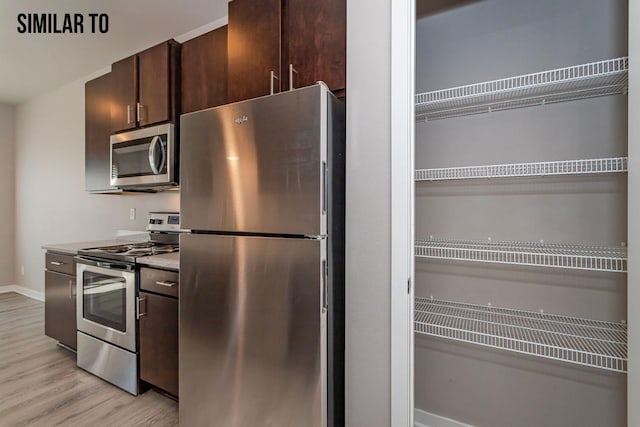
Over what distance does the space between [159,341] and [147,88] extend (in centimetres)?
183

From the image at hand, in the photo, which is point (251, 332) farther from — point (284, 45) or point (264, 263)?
point (284, 45)

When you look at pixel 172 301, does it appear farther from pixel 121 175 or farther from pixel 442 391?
pixel 442 391

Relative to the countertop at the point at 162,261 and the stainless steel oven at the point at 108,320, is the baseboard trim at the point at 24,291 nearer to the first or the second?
the stainless steel oven at the point at 108,320

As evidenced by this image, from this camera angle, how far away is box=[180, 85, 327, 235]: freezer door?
1.22 m

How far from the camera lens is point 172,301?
1.83 m

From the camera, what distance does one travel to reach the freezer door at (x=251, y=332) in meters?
1.22

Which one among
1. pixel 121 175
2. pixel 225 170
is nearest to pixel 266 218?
pixel 225 170

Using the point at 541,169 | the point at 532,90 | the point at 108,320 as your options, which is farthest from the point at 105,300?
the point at 532,90

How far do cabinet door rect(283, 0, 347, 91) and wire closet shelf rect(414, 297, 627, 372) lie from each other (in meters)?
1.21

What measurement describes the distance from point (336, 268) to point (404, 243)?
1.06ft

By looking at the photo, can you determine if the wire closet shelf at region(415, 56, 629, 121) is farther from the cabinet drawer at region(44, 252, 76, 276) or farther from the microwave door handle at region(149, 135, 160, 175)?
the cabinet drawer at region(44, 252, 76, 276)

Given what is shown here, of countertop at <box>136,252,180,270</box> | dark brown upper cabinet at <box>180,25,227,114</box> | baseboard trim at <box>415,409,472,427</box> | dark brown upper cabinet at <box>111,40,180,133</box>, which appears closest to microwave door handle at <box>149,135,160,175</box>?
dark brown upper cabinet at <box>111,40,180,133</box>

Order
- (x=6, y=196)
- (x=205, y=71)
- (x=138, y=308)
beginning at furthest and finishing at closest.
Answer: (x=6, y=196)
(x=205, y=71)
(x=138, y=308)

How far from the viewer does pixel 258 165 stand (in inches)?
52.7
